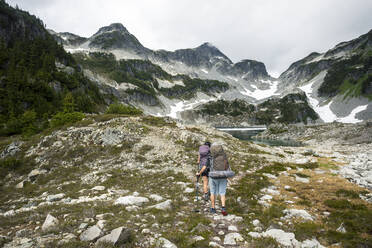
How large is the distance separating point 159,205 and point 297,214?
6004 millimetres

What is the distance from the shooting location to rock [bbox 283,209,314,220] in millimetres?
7195

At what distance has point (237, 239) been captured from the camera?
568 cm

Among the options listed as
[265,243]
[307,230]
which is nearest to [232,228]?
[265,243]

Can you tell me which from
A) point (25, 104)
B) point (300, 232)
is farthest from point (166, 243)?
point (25, 104)

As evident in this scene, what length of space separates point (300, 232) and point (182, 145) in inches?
687

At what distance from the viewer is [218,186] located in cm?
814

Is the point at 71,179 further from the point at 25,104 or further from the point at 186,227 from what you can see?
the point at 25,104

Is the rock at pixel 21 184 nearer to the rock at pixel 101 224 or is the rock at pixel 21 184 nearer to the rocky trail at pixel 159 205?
the rocky trail at pixel 159 205

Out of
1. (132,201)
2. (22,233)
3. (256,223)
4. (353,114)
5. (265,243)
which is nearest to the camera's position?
(265,243)

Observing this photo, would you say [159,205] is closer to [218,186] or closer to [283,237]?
[218,186]

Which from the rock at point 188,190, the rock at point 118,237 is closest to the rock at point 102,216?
the rock at point 118,237

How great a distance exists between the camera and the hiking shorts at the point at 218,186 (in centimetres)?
795

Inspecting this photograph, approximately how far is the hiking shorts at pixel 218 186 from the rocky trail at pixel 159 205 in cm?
95

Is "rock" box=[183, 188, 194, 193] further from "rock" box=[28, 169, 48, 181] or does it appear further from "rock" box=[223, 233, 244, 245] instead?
Answer: "rock" box=[28, 169, 48, 181]
